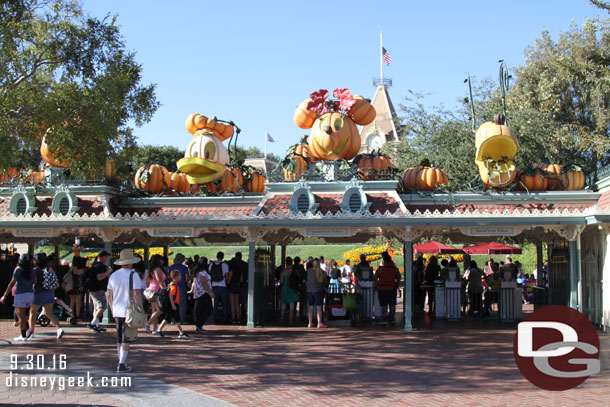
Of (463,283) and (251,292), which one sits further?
(463,283)

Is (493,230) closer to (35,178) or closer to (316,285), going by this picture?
(316,285)

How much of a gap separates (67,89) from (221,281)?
592cm

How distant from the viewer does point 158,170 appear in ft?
58.0

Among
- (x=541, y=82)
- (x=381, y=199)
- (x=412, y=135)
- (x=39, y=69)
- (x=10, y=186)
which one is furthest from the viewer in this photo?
(x=412, y=135)

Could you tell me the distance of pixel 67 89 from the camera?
43.8ft

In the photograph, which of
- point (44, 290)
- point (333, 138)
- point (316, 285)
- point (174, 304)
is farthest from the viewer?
point (333, 138)

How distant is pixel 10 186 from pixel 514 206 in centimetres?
1370

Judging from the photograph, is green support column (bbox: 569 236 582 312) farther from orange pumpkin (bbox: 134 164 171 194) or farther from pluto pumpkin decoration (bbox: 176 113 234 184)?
orange pumpkin (bbox: 134 164 171 194)

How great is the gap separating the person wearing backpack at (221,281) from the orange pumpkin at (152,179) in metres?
3.15

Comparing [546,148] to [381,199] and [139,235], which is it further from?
[139,235]

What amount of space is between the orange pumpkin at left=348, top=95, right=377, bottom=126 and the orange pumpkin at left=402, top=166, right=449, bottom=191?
6.88ft

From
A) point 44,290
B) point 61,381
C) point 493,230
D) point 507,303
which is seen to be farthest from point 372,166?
point 61,381

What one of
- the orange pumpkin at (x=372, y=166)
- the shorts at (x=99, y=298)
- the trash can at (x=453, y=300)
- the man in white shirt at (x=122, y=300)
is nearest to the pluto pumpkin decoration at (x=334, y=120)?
the orange pumpkin at (x=372, y=166)

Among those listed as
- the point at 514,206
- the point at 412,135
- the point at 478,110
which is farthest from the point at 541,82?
the point at 514,206
